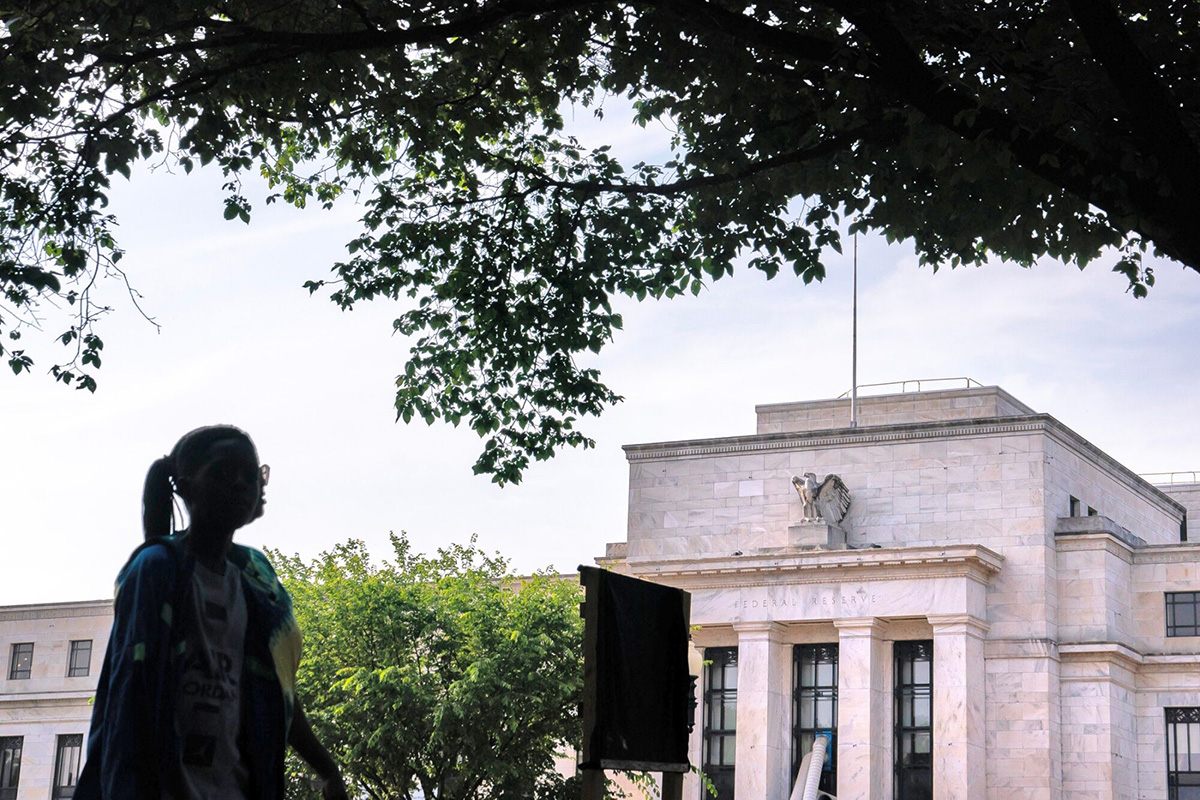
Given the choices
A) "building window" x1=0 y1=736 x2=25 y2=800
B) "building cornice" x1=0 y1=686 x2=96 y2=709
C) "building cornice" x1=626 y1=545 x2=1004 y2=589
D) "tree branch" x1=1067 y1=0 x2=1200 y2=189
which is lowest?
"building window" x1=0 y1=736 x2=25 y2=800

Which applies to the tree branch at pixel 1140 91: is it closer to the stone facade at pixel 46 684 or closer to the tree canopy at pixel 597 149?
the tree canopy at pixel 597 149

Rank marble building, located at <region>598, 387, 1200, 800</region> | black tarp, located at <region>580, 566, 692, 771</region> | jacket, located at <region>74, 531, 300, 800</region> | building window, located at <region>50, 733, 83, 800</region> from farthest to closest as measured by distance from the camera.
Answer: building window, located at <region>50, 733, 83, 800</region> → marble building, located at <region>598, 387, 1200, 800</region> → black tarp, located at <region>580, 566, 692, 771</region> → jacket, located at <region>74, 531, 300, 800</region>

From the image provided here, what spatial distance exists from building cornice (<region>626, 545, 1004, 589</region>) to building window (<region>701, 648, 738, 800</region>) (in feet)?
7.84

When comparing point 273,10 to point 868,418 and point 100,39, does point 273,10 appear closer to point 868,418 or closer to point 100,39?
point 100,39

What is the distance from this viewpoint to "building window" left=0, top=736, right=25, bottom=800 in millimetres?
57625

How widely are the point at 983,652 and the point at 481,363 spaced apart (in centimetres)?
3008

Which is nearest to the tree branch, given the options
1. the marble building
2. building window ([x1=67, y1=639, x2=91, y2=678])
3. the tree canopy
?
the tree canopy

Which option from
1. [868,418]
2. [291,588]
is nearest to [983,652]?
[868,418]

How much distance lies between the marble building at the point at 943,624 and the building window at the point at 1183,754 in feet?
0.12

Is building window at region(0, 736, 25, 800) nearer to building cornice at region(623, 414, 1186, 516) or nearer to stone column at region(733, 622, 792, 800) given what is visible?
building cornice at region(623, 414, 1186, 516)

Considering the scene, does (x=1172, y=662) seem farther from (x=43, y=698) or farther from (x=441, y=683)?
(x=43, y=698)

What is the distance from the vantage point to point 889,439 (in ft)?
149

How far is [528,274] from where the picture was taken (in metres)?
15.3

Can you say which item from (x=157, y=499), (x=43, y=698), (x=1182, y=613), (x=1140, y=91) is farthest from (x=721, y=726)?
(x=157, y=499)
